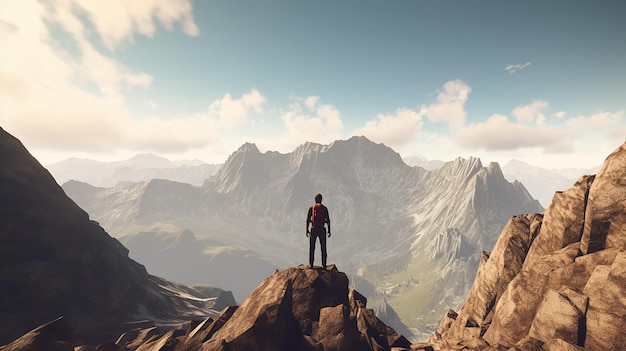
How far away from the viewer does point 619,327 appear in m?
13.3

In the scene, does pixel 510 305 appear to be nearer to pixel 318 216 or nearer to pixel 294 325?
pixel 318 216

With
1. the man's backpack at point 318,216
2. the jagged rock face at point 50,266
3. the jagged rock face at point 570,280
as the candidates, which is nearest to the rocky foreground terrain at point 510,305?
the jagged rock face at point 570,280

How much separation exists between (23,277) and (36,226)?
1268cm

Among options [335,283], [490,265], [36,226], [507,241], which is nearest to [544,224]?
[507,241]

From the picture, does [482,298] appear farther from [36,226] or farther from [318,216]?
[36,226]

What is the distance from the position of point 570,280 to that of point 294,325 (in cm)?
1715

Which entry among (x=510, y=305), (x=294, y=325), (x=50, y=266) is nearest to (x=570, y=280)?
(x=510, y=305)

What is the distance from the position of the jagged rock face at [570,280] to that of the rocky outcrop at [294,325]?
268 inches

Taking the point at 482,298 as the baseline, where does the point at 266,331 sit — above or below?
above

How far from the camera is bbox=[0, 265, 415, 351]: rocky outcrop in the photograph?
14414 millimetres

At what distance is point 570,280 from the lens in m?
17.0

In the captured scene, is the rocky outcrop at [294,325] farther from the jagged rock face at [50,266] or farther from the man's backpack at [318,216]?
the jagged rock face at [50,266]

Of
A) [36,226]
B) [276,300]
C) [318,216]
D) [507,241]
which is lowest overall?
[276,300]

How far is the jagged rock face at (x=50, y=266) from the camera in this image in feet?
167
